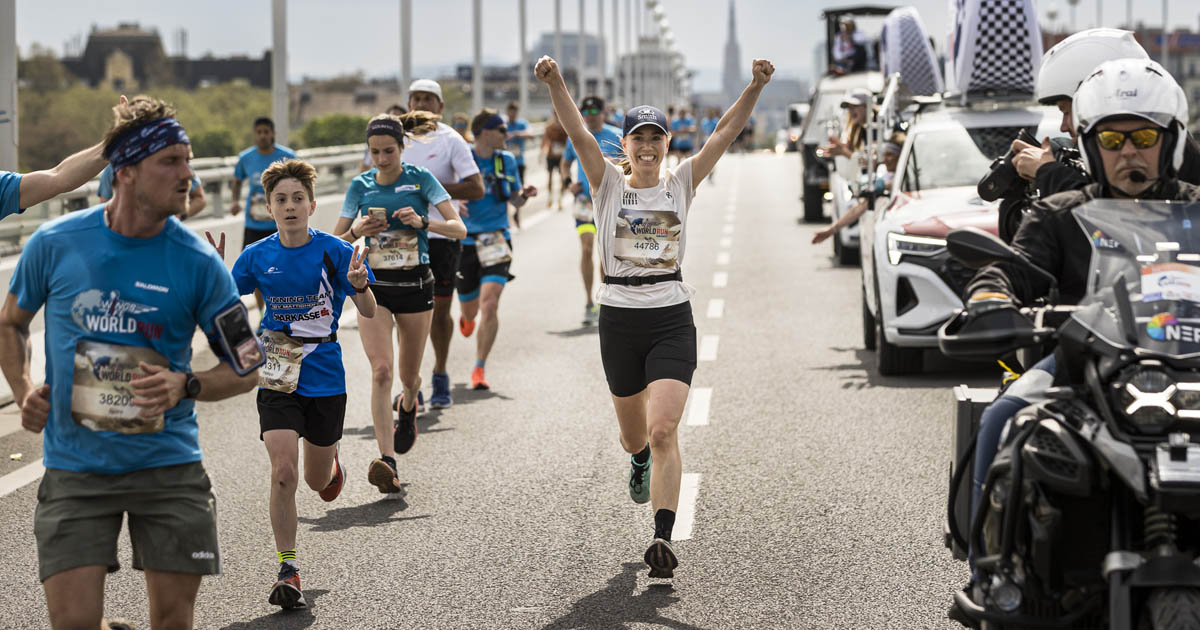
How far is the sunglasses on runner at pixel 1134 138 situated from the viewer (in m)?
4.59

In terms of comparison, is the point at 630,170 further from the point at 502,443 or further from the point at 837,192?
the point at 837,192

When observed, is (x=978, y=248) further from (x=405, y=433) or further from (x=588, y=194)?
(x=588, y=194)

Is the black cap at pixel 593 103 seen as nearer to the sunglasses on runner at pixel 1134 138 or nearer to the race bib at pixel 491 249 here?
the race bib at pixel 491 249

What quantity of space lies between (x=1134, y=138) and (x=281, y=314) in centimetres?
355

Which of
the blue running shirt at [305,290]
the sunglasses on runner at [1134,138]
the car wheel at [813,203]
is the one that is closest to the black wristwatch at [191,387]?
the blue running shirt at [305,290]

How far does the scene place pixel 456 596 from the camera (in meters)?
6.42

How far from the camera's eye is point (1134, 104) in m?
4.56

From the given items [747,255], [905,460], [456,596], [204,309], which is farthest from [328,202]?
[204,309]

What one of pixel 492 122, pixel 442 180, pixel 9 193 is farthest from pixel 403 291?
pixel 492 122

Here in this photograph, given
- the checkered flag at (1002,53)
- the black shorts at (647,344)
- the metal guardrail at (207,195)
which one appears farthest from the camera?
the checkered flag at (1002,53)

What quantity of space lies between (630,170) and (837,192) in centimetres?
1480

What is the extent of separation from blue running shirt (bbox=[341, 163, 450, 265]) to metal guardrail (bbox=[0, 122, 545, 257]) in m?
2.31

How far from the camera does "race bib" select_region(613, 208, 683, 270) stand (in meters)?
6.96

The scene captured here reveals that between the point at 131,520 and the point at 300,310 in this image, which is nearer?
the point at 131,520
